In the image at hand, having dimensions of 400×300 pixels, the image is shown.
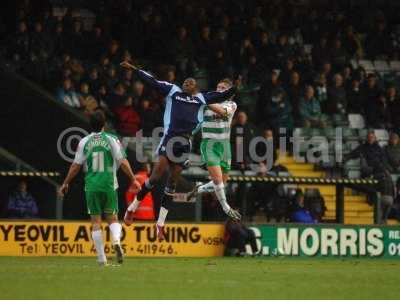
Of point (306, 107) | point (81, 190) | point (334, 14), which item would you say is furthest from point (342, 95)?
point (81, 190)

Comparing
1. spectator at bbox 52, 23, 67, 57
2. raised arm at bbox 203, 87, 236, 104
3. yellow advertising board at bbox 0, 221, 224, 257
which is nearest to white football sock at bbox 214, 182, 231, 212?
raised arm at bbox 203, 87, 236, 104

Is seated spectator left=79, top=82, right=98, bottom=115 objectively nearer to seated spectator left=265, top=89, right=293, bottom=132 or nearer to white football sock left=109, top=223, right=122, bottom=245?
seated spectator left=265, top=89, right=293, bottom=132

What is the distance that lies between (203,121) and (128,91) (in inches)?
184

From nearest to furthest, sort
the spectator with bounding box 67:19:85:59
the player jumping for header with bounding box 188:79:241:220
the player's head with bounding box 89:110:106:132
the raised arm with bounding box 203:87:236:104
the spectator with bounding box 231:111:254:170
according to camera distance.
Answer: the player's head with bounding box 89:110:106:132
the raised arm with bounding box 203:87:236:104
the player jumping for header with bounding box 188:79:241:220
the spectator with bounding box 231:111:254:170
the spectator with bounding box 67:19:85:59

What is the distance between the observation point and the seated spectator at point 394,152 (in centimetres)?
2723

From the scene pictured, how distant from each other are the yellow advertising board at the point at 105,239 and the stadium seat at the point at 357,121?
7497 millimetres

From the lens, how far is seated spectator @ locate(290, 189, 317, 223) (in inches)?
960

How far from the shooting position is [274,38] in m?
30.0

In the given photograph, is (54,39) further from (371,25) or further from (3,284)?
(3,284)

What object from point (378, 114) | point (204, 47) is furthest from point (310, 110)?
point (204, 47)

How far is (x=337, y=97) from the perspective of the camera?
28938mm

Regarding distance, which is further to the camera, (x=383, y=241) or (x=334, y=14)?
(x=334, y=14)

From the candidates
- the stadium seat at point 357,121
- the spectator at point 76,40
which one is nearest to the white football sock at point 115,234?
the spectator at point 76,40

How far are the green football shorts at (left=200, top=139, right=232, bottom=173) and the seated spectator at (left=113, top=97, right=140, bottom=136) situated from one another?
3.65 m
